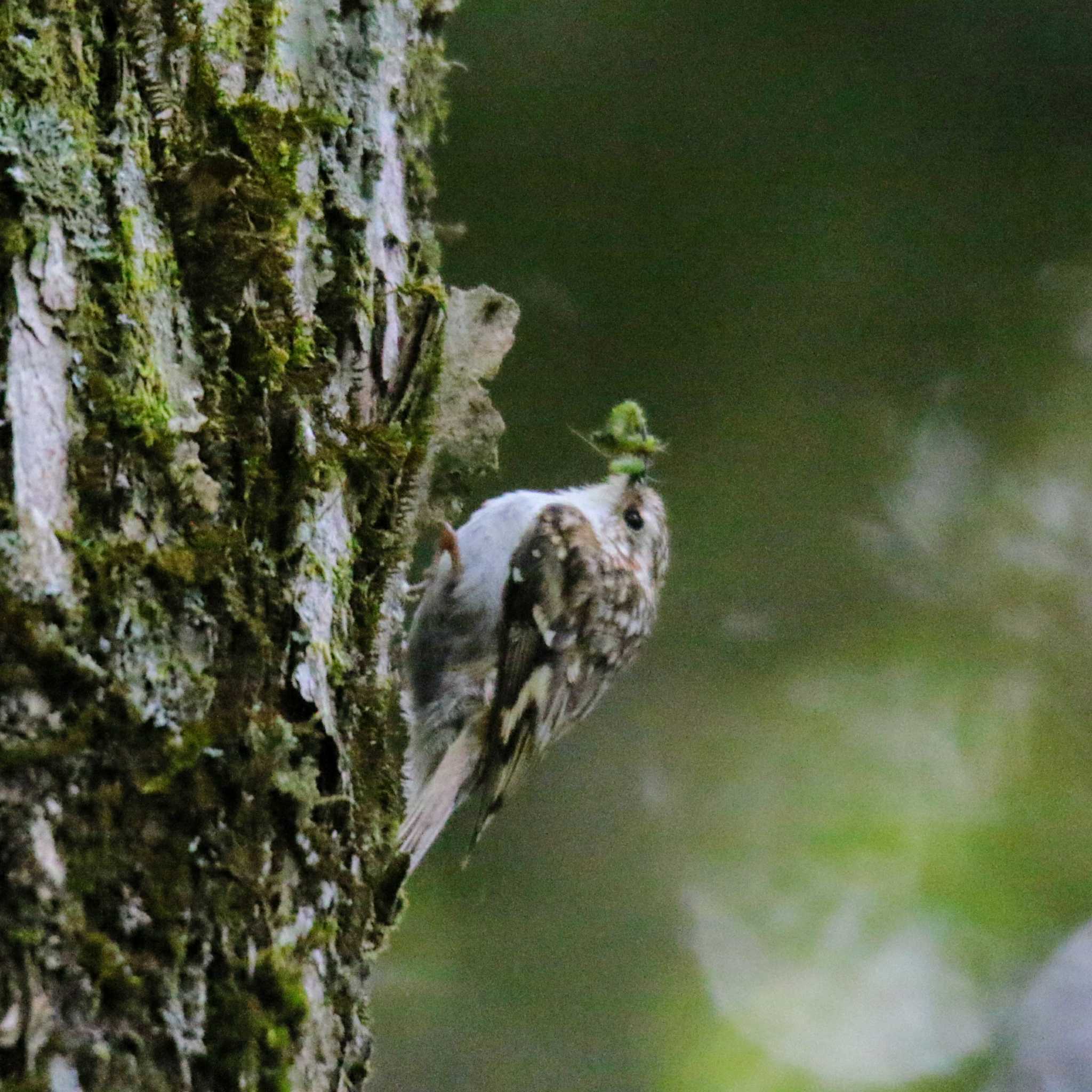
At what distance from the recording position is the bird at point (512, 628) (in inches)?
78.3

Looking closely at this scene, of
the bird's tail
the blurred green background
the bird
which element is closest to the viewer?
the bird's tail

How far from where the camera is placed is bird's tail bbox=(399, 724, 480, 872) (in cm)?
177

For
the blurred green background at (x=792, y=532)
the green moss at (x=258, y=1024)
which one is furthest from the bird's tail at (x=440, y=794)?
the green moss at (x=258, y=1024)

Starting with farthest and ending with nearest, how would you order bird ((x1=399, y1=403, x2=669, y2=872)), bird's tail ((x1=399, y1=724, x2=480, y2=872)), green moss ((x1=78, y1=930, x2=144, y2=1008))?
bird ((x1=399, y1=403, x2=669, y2=872))
bird's tail ((x1=399, y1=724, x2=480, y2=872))
green moss ((x1=78, y1=930, x2=144, y2=1008))

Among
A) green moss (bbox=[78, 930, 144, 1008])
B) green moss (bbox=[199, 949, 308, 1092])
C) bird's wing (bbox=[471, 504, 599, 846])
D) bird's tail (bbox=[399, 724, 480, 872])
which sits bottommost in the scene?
bird's tail (bbox=[399, 724, 480, 872])

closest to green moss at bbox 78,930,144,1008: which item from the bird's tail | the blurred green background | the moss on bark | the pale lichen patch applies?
the moss on bark

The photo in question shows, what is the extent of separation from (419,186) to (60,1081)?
1.08m

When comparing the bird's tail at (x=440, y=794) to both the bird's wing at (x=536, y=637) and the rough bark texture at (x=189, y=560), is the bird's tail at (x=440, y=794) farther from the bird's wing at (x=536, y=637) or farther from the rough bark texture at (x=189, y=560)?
the rough bark texture at (x=189, y=560)

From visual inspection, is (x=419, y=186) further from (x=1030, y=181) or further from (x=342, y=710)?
(x=1030, y=181)

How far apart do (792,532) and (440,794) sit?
1019mm

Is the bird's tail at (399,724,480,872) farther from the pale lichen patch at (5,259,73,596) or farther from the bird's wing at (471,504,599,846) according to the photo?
the pale lichen patch at (5,259,73,596)

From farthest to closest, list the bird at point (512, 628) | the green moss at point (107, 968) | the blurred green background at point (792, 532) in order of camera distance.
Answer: the blurred green background at point (792, 532), the bird at point (512, 628), the green moss at point (107, 968)

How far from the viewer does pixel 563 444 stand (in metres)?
2.39

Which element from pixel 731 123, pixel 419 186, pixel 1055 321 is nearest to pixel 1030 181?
pixel 1055 321
